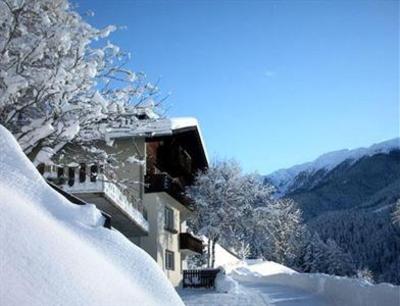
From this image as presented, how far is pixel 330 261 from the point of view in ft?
276

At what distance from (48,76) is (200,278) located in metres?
24.4

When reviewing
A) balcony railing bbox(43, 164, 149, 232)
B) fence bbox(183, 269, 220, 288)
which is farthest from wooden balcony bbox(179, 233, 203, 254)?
balcony railing bbox(43, 164, 149, 232)

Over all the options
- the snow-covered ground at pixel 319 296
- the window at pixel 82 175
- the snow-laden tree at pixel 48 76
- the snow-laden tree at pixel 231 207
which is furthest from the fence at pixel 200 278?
the snow-laden tree at pixel 48 76

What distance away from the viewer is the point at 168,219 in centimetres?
3080

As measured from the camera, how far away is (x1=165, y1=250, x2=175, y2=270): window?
98.5 ft

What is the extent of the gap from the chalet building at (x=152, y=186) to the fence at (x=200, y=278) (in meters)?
0.49

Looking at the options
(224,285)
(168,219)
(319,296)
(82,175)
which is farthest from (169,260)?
(82,175)

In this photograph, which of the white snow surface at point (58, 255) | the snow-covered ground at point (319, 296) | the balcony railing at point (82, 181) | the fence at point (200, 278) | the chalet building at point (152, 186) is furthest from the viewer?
the fence at point (200, 278)

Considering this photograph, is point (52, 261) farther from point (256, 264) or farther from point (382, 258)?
point (382, 258)

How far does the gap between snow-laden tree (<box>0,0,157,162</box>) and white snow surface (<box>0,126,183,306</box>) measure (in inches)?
178

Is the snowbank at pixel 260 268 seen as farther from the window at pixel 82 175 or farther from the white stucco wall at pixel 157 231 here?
the window at pixel 82 175

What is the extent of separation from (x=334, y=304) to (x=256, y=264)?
47.4 metres

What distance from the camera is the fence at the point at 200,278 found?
31.7m

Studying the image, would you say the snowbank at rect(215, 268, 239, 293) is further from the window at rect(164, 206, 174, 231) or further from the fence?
the window at rect(164, 206, 174, 231)
